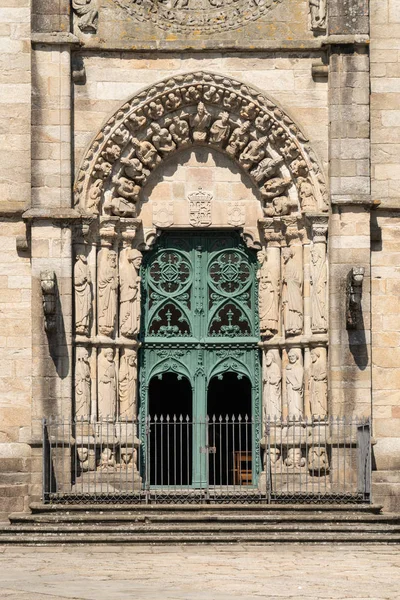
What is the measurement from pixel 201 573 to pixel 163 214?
20.9 feet

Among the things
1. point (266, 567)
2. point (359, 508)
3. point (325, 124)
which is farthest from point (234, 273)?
point (266, 567)

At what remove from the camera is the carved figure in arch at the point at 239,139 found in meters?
22.0

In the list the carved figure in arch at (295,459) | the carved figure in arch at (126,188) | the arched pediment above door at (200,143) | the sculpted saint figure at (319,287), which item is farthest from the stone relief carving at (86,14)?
the carved figure in arch at (295,459)

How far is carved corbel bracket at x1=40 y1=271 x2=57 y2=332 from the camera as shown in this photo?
21.1m

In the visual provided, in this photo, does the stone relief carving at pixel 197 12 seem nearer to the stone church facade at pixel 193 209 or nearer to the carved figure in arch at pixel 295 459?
the stone church facade at pixel 193 209

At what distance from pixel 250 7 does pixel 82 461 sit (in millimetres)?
6166

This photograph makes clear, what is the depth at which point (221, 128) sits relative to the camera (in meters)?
22.0

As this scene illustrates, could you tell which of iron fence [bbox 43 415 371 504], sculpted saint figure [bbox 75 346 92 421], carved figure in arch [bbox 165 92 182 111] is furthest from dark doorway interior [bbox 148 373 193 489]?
carved figure in arch [bbox 165 92 182 111]

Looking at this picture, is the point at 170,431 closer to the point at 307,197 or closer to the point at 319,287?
the point at 319,287

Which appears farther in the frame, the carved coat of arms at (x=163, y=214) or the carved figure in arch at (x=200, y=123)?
the carved coat of arms at (x=163, y=214)

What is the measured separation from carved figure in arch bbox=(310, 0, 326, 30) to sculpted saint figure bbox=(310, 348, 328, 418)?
4135mm

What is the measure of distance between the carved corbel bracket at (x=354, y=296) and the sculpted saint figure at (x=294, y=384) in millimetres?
893

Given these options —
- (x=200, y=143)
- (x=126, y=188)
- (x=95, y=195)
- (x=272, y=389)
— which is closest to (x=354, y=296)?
(x=272, y=389)

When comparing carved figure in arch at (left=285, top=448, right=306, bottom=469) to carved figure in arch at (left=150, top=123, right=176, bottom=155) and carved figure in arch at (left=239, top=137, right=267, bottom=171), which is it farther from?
carved figure in arch at (left=150, top=123, right=176, bottom=155)
